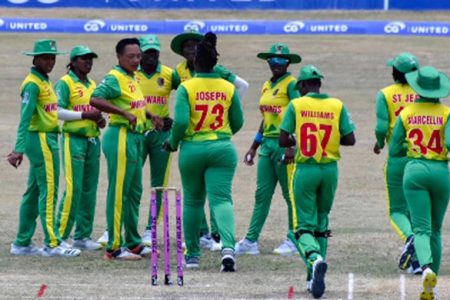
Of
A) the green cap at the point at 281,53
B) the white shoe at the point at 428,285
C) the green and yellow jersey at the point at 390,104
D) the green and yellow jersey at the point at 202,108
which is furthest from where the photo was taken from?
the green cap at the point at 281,53

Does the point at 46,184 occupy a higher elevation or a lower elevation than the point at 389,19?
lower

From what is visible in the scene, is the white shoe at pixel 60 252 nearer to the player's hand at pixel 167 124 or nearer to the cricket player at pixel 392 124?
the player's hand at pixel 167 124

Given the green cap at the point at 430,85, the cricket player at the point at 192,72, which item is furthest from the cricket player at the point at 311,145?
the cricket player at the point at 192,72

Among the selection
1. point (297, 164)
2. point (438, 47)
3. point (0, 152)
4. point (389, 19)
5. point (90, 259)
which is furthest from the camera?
point (389, 19)

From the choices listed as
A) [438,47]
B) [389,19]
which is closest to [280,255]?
[438,47]

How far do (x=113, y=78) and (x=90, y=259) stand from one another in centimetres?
192

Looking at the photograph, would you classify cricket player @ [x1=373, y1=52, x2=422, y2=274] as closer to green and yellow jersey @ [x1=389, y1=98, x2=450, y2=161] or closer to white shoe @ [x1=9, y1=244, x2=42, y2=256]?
green and yellow jersey @ [x1=389, y1=98, x2=450, y2=161]

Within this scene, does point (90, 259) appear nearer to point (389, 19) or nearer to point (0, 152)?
point (0, 152)

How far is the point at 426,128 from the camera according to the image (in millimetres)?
11938

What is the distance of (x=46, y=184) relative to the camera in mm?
14148

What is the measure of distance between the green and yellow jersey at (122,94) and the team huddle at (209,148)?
0.01 m

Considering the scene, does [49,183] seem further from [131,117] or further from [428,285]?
[428,285]

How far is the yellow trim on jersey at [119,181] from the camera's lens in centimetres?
1384

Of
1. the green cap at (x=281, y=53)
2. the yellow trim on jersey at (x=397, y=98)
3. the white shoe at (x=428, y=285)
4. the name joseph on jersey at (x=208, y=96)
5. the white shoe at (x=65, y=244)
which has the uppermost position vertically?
the green cap at (x=281, y=53)
